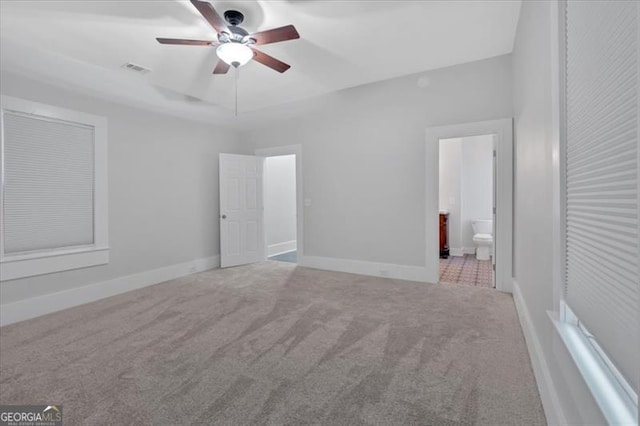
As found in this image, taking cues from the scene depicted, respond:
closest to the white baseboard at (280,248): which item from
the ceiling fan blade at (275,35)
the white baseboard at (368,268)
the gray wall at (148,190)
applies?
the gray wall at (148,190)

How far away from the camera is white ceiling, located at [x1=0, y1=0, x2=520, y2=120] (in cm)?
244

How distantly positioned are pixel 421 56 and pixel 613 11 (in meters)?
2.75

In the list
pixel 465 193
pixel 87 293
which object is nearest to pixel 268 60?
pixel 87 293

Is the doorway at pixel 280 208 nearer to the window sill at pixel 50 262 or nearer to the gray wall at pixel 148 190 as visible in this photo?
the gray wall at pixel 148 190

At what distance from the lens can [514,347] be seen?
2.33 m

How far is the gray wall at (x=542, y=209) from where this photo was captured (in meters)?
1.23

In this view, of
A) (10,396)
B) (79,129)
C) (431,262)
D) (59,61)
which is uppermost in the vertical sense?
(59,61)

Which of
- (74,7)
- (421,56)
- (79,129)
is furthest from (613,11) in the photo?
(79,129)

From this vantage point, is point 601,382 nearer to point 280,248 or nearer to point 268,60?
point 268,60

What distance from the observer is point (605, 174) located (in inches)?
38.9

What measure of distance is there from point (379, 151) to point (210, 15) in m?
2.87

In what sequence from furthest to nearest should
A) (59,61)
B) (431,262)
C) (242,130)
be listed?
(242,130) → (431,262) → (59,61)

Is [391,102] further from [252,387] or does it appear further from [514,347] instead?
[252,387]

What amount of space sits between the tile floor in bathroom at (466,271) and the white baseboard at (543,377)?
65.4 inches
